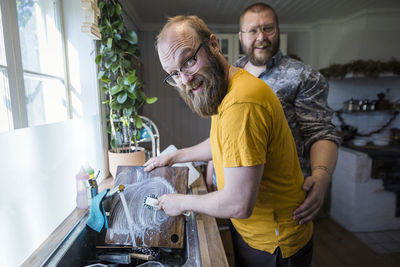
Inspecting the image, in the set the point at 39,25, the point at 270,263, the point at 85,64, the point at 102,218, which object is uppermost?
the point at 39,25

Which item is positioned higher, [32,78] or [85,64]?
[85,64]

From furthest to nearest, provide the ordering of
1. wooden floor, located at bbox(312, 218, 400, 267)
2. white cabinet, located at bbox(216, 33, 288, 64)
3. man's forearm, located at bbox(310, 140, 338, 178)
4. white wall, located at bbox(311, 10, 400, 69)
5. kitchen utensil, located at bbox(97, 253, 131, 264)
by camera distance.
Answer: white cabinet, located at bbox(216, 33, 288, 64)
white wall, located at bbox(311, 10, 400, 69)
wooden floor, located at bbox(312, 218, 400, 267)
man's forearm, located at bbox(310, 140, 338, 178)
kitchen utensil, located at bbox(97, 253, 131, 264)

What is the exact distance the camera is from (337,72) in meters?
2.99

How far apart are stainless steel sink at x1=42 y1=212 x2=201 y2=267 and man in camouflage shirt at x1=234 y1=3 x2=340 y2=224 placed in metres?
0.55

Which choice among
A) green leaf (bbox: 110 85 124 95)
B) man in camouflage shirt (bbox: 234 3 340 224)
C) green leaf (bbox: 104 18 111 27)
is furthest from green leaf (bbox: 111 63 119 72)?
man in camouflage shirt (bbox: 234 3 340 224)

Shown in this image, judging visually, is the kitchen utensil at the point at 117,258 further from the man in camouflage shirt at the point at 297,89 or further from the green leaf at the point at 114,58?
the green leaf at the point at 114,58

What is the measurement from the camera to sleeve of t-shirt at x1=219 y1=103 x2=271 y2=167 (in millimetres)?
568

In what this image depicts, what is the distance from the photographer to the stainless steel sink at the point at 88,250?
0.76 meters

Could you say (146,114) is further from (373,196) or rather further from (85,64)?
(373,196)

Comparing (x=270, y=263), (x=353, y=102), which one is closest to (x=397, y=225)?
(x=353, y=102)

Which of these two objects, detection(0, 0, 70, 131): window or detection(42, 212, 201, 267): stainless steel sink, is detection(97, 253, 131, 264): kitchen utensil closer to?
detection(42, 212, 201, 267): stainless steel sink

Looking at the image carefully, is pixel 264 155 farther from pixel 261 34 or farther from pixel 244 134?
pixel 261 34

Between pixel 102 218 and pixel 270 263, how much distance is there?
0.59 m

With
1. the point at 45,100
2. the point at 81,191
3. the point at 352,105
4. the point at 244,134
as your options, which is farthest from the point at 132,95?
the point at 352,105
